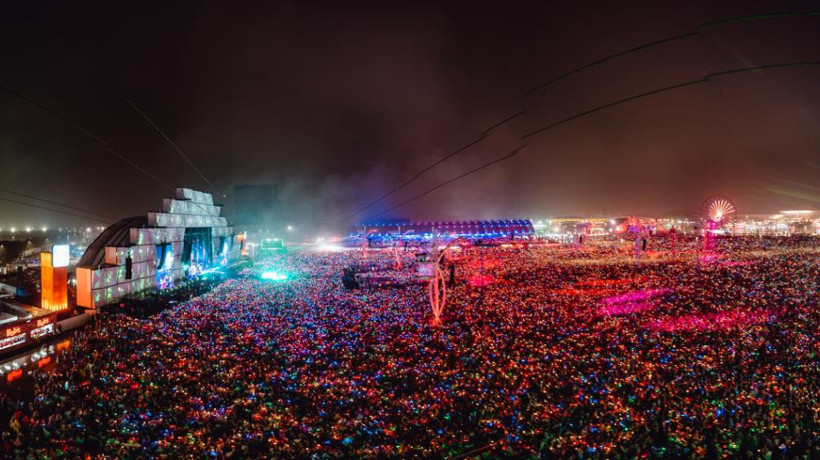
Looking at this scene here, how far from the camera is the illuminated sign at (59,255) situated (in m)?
15.8

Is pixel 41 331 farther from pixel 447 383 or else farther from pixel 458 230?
pixel 458 230

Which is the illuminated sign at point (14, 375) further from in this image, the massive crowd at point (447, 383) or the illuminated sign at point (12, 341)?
the illuminated sign at point (12, 341)

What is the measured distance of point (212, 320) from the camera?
13.9 metres

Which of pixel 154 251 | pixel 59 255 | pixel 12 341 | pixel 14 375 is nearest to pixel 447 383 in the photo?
pixel 14 375

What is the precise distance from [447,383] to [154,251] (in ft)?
65.5

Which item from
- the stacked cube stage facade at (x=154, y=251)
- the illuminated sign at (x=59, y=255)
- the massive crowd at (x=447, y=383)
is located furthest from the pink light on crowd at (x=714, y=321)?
the illuminated sign at (x=59, y=255)

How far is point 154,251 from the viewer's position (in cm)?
2073

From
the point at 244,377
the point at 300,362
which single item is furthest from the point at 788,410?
the point at 244,377

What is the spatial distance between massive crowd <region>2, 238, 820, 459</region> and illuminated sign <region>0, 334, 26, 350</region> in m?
1.88

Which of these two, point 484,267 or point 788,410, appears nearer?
point 788,410

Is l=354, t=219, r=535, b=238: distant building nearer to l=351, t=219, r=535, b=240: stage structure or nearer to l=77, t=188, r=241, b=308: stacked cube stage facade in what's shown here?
l=351, t=219, r=535, b=240: stage structure

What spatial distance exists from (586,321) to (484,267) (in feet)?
48.6

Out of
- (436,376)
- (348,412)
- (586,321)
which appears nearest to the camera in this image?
(348,412)

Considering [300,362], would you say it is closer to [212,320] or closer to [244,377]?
[244,377]
